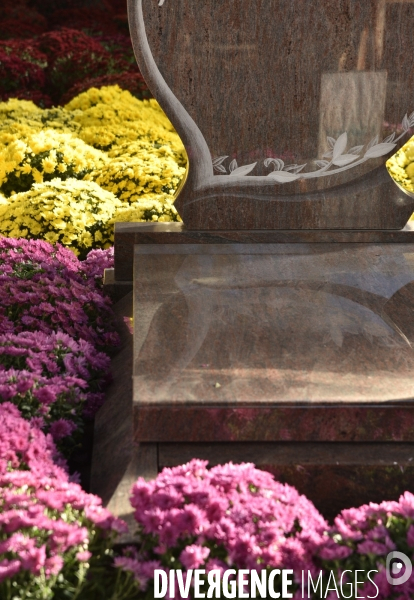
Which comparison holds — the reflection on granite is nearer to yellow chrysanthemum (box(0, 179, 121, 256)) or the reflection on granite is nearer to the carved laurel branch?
the carved laurel branch

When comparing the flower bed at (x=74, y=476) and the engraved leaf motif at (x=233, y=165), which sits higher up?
the engraved leaf motif at (x=233, y=165)

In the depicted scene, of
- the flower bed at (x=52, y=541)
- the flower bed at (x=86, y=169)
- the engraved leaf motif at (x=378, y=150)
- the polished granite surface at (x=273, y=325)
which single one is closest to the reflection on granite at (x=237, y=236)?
the polished granite surface at (x=273, y=325)

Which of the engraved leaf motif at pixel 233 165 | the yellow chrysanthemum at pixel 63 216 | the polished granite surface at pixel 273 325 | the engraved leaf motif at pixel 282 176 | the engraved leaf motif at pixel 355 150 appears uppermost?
the engraved leaf motif at pixel 355 150

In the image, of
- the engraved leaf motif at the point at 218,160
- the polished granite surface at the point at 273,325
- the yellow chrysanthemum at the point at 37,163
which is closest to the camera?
the polished granite surface at the point at 273,325

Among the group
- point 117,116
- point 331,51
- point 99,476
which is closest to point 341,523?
point 99,476

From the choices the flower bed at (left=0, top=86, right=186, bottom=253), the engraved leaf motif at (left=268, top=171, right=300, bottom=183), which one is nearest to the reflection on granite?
the engraved leaf motif at (left=268, top=171, right=300, bottom=183)

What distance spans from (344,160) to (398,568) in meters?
2.06

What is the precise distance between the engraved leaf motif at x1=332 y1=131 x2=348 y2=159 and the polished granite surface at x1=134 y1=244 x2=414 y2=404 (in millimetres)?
400

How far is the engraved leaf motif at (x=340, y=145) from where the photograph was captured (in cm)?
334

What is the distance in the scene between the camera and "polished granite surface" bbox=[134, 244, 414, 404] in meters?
2.22

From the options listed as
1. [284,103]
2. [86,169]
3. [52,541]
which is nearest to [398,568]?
[52,541]

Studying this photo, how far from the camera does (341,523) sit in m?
1.80

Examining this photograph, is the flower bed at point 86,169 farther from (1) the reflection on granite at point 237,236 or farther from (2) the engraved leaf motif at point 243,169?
(2) the engraved leaf motif at point 243,169

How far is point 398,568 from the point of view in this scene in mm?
1700
